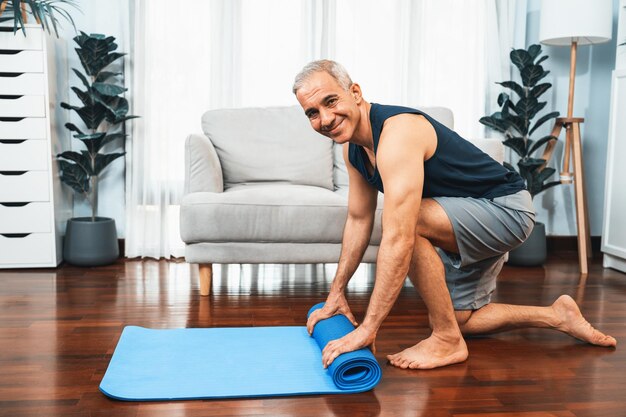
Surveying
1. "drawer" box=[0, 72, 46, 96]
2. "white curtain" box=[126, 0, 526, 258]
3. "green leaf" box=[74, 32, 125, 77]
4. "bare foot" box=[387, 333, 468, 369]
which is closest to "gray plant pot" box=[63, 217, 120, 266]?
"white curtain" box=[126, 0, 526, 258]

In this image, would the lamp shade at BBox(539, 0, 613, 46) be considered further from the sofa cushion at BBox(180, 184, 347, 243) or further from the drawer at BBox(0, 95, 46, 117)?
the drawer at BBox(0, 95, 46, 117)

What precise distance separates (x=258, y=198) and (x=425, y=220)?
991 mm

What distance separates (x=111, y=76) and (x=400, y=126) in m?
2.31

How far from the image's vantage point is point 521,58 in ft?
11.4

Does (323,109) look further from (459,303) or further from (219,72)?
(219,72)

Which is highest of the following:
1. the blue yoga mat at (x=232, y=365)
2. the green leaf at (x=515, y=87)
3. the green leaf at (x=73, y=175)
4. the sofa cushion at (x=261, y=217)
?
the green leaf at (x=515, y=87)

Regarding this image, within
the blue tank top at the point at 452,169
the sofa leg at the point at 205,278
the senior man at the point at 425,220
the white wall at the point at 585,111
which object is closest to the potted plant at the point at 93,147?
the white wall at the point at 585,111

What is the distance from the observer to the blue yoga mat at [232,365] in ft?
5.45

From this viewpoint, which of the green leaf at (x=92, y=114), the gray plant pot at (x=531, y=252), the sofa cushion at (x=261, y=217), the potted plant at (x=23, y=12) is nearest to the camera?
the sofa cushion at (x=261, y=217)

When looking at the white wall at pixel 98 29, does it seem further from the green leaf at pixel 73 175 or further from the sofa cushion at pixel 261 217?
the sofa cushion at pixel 261 217

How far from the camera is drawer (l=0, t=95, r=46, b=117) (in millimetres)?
3127

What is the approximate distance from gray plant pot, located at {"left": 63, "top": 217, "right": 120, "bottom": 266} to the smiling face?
198 centimetres

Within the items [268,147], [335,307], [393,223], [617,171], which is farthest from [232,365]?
[617,171]

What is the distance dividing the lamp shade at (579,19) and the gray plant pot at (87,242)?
8.59ft
